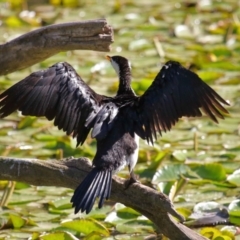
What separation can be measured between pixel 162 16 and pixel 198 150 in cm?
350

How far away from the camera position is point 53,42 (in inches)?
215

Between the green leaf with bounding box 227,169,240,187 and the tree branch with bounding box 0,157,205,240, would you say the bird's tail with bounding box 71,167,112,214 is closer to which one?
the tree branch with bounding box 0,157,205,240

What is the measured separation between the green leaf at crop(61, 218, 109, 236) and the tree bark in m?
1.08

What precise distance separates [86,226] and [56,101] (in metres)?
0.79

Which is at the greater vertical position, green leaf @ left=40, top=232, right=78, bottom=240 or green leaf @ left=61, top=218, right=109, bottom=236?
green leaf @ left=61, top=218, right=109, bottom=236

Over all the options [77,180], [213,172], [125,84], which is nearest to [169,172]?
[213,172]

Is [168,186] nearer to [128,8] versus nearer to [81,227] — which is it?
[81,227]

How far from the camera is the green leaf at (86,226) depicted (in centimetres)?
520

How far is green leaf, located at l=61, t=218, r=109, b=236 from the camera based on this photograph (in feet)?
17.1

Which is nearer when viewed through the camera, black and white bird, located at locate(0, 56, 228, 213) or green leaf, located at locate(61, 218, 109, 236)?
black and white bird, located at locate(0, 56, 228, 213)

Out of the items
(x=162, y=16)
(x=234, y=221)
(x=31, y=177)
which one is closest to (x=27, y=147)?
(x=31, y=177)

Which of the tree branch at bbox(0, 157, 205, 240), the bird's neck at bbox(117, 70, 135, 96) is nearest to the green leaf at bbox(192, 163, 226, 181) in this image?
the bird's neck at bbox(117, 70, 135, 96)

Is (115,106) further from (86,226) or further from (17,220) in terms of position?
(17,220)

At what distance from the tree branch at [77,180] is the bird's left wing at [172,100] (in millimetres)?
→ 358
